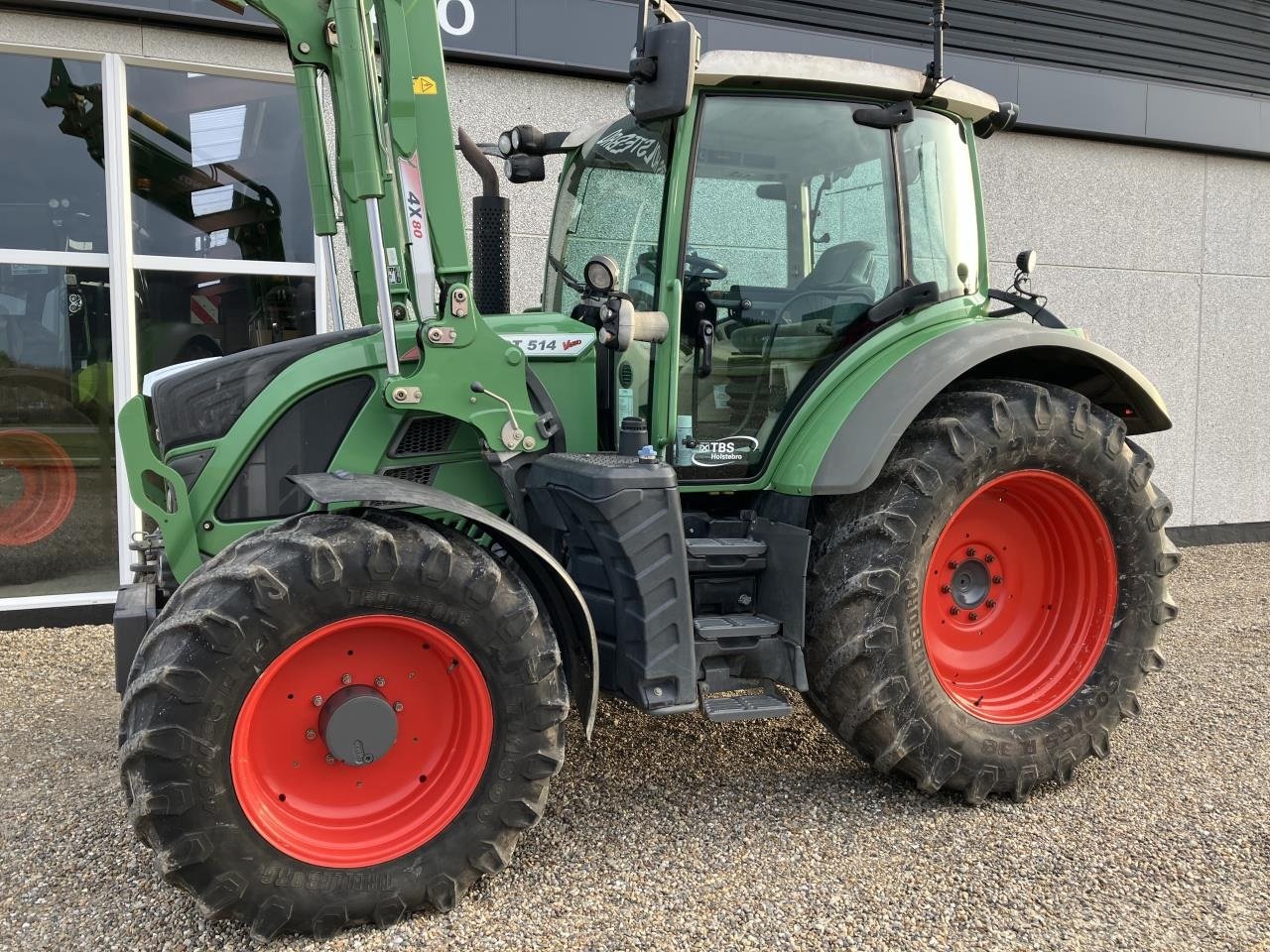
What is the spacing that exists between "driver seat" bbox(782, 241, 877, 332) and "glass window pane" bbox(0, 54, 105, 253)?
14.6ft

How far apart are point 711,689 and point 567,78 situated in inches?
179

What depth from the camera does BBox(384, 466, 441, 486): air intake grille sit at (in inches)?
122

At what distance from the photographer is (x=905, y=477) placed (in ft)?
10.2

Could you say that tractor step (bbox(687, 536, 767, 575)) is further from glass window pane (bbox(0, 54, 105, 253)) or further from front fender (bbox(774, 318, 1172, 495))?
glass window pane (bbox(0, 54, 105, 253))

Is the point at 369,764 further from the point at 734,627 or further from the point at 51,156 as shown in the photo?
the point at 51,156

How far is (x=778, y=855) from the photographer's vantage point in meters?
2.86

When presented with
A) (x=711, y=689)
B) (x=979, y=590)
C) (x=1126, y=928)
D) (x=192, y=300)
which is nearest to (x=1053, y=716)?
(x=979, y=590)

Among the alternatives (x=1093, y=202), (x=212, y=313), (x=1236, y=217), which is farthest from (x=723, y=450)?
(x=1236, y=217)

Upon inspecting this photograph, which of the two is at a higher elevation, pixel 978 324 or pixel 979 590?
pixel 978 324

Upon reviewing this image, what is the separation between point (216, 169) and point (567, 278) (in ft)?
11.1

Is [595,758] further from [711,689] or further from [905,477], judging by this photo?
[905,477]

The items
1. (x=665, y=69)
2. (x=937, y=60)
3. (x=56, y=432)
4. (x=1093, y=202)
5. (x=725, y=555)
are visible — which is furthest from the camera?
(x=1093, y=202)

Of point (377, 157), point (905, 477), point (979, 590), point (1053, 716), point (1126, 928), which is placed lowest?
point (1126, 928)

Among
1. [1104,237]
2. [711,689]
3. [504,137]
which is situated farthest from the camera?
[1104,237]
